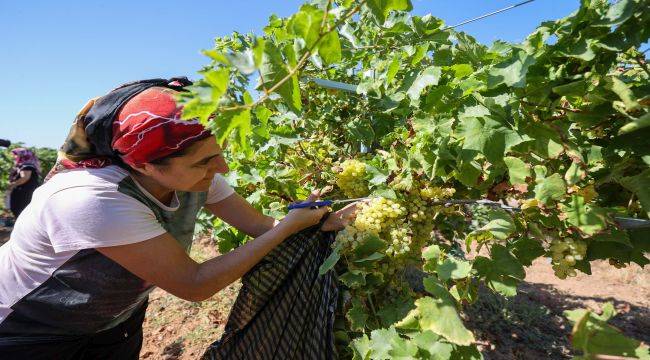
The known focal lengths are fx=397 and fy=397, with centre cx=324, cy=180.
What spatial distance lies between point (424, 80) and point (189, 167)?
0.95 meters

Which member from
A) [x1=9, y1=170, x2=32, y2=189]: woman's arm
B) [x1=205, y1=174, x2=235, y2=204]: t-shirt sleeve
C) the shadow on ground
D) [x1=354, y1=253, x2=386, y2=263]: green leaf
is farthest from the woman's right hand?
[x1=9, y1=170, x2=32, y2=189]: woman's arm

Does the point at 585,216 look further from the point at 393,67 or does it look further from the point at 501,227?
the point at 393,67

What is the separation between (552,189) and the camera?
3.65ft

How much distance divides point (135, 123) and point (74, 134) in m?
0.39

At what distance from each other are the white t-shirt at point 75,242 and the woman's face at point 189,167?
0.42 feet

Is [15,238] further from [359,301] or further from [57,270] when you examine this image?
[359,301]

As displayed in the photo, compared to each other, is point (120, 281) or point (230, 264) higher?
point (230, 264)

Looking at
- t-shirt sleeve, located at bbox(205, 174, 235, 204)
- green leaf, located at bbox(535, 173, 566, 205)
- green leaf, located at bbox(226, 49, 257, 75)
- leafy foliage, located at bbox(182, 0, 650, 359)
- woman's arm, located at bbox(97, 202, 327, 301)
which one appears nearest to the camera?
green leaf, located at bbox(226, 49, 257, 75)

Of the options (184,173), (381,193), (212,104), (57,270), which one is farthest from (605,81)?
(57,270)

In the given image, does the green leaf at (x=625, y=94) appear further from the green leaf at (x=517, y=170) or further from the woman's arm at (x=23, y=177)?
the woman's arm at (x=23, y=177)

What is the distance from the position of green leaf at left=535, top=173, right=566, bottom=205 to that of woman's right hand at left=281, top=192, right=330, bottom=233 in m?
0.93

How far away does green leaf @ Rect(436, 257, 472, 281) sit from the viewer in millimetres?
1145

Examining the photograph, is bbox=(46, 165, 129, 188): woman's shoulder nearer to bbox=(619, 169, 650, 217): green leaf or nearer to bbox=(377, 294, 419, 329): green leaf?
bbox=(377, 294, 419, 329): green leaf

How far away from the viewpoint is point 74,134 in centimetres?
165
